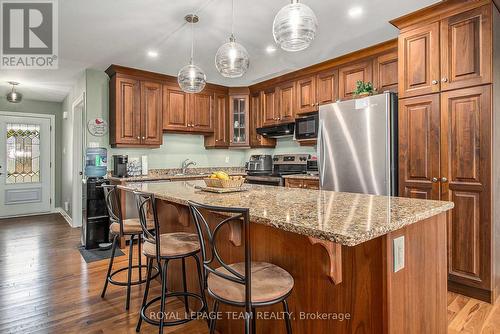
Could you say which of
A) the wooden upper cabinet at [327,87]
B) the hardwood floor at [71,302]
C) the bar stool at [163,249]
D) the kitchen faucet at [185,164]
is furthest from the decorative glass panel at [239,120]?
the bar stool at [163,249]

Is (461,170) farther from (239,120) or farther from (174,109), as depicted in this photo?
(174,109)

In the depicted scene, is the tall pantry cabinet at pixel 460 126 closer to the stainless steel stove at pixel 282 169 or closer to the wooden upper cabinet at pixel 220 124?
the stainless steel stove at pixel 282 169

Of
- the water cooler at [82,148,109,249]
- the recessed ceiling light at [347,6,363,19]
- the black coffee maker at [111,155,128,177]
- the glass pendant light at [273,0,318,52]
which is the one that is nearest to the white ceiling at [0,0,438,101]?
the recessed ceiling light at [347,6,363,19]

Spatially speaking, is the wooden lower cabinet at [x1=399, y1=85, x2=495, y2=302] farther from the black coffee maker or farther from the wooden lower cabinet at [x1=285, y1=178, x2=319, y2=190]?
the black coffee maker

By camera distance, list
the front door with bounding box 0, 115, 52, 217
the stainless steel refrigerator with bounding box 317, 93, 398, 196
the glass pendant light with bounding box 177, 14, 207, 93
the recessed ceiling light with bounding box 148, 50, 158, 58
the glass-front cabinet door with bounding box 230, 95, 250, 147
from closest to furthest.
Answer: the glass pendant light with bounding box 177, 14, 207, 93 < the stainless steel refrigerator with bounding box 317, 93, 398, 196 < the recessed ceiling light with bounding box 148, 50, 158, 58 < the glass-front cabinet door with bounding box 230, 95, 250, 147 < the front door with bounding box 0, 115, 52, 217

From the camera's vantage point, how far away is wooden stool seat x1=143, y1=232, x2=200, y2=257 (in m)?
1.73

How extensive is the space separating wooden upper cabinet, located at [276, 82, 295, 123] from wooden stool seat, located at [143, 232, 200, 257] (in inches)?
122

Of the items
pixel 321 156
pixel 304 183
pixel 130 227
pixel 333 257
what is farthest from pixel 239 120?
pixel 333 257

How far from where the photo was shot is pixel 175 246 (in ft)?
5.94

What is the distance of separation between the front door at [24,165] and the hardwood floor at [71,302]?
2.82 metres

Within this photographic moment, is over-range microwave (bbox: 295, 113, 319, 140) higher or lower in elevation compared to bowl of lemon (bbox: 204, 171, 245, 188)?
higher

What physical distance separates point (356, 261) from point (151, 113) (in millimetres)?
4037

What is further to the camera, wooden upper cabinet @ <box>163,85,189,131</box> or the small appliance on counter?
the small appliance on counter

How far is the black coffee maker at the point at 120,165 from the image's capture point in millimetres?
4223
